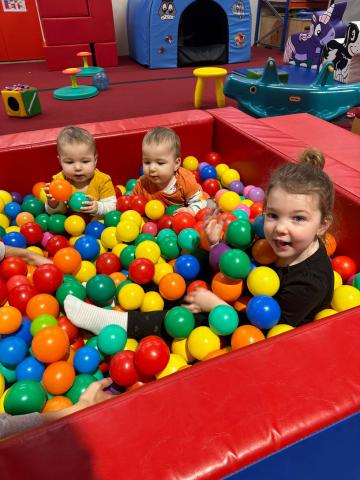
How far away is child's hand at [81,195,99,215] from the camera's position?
1678mm

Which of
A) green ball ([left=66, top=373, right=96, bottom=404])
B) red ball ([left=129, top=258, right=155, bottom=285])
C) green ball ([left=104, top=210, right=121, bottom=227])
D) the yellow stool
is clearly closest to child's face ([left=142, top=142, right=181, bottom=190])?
green ball ([left=104, top=210, right=121, bottom=227])

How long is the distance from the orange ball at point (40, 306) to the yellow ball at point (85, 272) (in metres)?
0.23

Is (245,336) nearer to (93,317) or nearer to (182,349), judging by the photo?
(182,349)

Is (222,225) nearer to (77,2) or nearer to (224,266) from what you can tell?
(224,266)

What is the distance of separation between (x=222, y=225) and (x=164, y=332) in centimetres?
42

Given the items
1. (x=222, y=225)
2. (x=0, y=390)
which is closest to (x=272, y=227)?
(x=222, y=225)

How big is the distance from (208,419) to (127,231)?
3.35 feet

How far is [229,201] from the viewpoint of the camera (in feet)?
5.92

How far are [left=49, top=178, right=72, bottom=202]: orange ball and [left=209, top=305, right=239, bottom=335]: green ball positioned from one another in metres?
0.88

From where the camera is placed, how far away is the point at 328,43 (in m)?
3.76

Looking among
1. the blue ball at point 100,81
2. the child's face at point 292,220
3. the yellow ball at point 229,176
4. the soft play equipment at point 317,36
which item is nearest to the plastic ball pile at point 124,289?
the child's face at point 292,220

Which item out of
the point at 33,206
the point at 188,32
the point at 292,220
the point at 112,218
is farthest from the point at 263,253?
the point at 188,32

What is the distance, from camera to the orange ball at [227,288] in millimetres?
1188

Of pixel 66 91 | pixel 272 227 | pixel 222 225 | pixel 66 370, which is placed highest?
pixel 272 227
